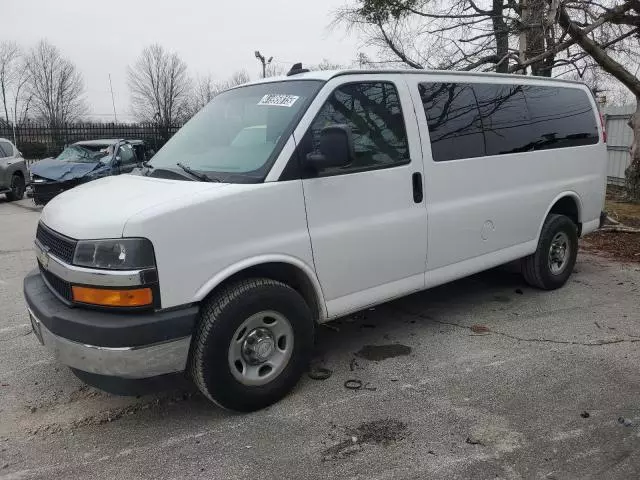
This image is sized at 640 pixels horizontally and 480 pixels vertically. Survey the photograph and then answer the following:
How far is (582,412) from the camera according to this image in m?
3.35

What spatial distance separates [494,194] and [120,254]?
3.14m

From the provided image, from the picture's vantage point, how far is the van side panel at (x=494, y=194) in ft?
13.9

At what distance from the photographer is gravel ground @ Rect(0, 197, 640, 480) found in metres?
2.88

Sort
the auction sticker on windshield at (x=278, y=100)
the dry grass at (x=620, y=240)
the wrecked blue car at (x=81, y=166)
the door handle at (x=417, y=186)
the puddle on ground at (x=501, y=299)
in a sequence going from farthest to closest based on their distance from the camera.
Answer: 1. the wrecked blue car at (x=81, y=166)
2. the dry grass at (x=620, y=240)
3. the puddle on ground at (x=501, y=299)
4. the door handle at (x=417, y=186)
5. the auction sticker on windshield at (x=278, y=100)

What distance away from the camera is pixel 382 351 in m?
4.32

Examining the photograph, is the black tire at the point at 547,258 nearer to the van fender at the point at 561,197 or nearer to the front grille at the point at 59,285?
the van fender at the point at 561,197

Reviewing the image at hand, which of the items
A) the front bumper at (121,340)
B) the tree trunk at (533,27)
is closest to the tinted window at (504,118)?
the front bumper at (121,340)

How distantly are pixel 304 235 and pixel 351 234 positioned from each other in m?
0.39

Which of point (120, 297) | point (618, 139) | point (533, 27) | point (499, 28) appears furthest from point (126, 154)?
point (618, 139)

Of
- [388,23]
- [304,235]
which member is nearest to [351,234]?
[304,235]

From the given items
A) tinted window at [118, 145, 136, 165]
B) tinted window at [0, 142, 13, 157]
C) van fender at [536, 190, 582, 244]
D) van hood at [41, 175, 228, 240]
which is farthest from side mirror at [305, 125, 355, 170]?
tinted window at [0, 142, 13, 157]

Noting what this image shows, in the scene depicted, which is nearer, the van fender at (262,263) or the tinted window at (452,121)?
the van fender at (262,263)

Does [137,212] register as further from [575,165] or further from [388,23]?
[388,23]

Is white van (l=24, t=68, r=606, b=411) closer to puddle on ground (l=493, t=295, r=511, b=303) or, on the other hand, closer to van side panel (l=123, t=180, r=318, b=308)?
van side panel (l=123, t=180, r=318, b=308)
